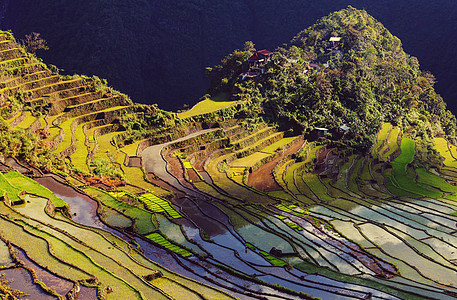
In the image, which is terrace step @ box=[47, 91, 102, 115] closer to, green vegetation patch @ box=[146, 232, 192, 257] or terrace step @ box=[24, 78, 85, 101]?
terrace step @ box=[24, 78, 85, 101]

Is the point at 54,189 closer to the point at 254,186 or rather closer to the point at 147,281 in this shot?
the point at 147,281

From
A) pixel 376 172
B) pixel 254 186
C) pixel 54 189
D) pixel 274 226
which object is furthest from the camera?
pixel 376 172

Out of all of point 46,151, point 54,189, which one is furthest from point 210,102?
point 54,189

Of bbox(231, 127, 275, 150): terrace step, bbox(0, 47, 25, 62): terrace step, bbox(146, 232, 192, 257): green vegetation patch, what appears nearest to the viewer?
bbox(146, 232, 192, 257): green vegetation patch

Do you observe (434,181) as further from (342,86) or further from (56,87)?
(56,87)

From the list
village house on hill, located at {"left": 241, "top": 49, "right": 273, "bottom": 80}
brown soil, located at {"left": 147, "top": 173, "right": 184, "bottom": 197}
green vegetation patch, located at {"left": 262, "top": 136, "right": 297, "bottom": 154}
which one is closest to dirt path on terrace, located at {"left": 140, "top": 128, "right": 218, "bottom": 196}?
brown soil, located at {"left": 147, "top": 173, "right": 184, "bottom": 197}
